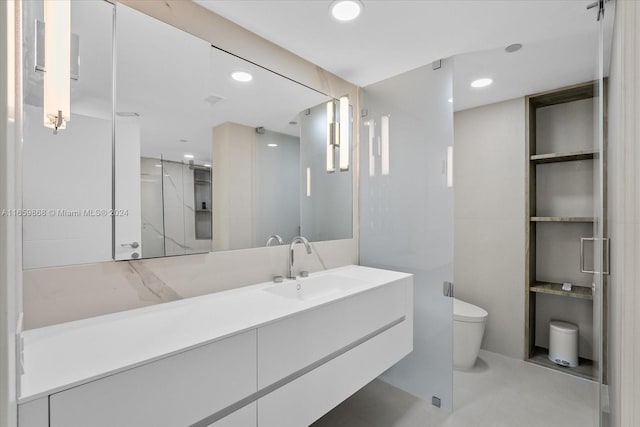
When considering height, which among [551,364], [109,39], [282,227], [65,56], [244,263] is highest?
[109,39]

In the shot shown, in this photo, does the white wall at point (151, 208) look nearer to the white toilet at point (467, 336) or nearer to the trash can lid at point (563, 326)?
the white toilet at point (467, 336)

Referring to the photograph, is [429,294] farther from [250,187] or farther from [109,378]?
[109,378]

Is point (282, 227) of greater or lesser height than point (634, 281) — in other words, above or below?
above

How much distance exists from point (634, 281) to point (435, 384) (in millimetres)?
1462

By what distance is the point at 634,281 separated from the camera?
0.96 m

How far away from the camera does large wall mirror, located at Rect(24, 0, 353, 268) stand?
1.12 metres

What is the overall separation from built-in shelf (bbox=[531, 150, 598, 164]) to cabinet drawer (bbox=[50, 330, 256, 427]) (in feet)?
8.81

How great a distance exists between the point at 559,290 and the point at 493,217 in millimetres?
762

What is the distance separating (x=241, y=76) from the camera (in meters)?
1.73

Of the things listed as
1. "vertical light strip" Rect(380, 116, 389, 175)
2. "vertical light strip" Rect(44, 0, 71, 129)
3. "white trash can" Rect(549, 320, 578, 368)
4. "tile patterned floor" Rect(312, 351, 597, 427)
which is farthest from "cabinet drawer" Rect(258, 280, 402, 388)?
"white trash can" Rect(549, 320, 578, 368)

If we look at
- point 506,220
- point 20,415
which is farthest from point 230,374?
point 506,220

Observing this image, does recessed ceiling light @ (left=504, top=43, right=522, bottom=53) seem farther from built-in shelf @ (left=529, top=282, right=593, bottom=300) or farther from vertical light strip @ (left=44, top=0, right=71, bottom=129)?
vertical light strip @ (left=44, top=0, right=71, bottom=129)

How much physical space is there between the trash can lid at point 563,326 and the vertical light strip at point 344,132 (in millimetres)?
2182

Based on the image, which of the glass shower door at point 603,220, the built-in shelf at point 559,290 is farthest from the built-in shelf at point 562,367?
the glass shower door at point 603,220
